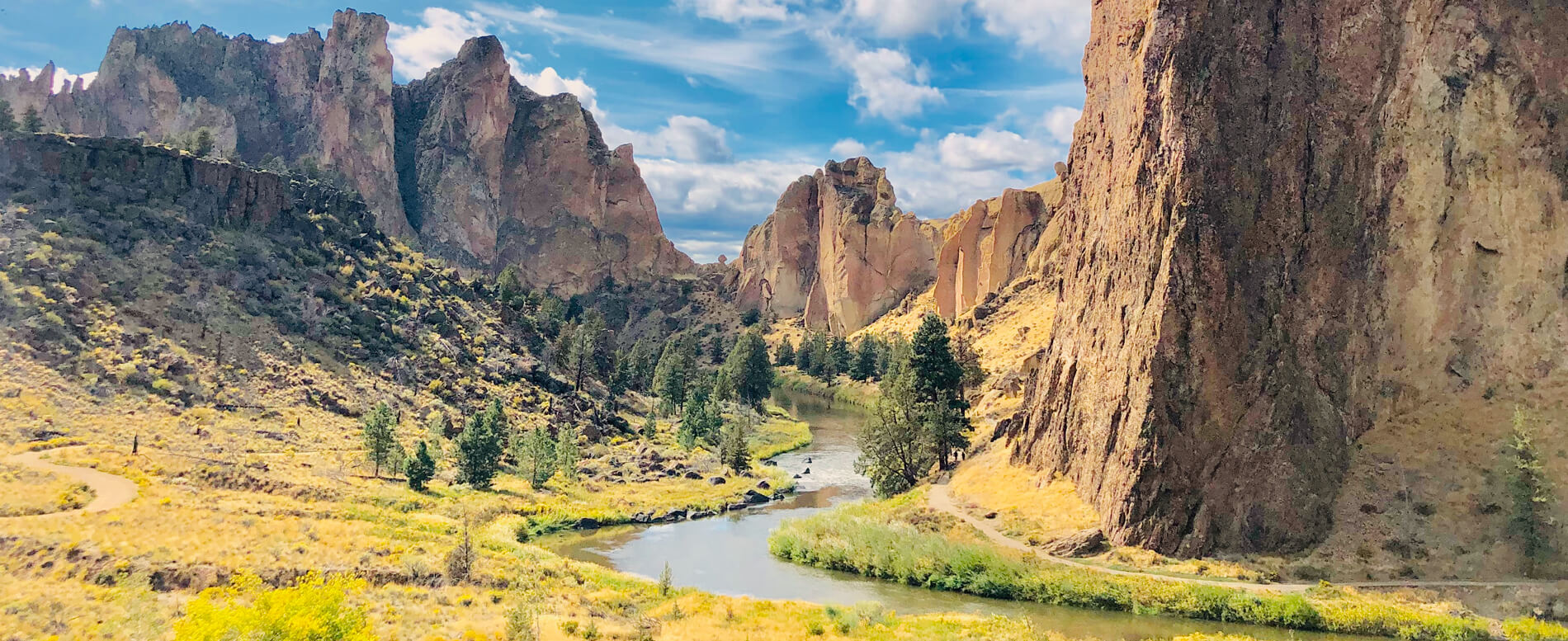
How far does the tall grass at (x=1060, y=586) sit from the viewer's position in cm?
2997

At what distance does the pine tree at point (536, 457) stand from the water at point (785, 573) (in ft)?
32.1

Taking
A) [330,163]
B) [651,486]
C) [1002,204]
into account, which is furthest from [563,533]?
[330,163]

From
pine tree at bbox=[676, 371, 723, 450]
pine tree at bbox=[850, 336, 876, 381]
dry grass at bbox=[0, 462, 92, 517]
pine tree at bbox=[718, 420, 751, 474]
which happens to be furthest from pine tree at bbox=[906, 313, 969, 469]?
pine tree at bbox=[850, 336, 876, 381]

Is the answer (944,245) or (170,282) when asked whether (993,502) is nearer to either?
(170,282)

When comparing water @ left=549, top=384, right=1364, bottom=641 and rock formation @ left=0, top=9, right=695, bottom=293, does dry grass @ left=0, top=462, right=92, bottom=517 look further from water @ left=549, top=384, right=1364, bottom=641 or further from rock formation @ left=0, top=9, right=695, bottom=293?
rock formation @ left=0, top=9, right=695, bottom=293

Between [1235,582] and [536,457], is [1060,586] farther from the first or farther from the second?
[536,457]

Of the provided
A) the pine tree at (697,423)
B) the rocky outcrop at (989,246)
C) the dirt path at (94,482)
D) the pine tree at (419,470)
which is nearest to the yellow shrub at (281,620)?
the dirt path at (94,482)

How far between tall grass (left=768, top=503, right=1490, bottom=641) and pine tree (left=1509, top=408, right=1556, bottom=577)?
18.2ft

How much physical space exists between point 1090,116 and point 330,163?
15766 centimetres

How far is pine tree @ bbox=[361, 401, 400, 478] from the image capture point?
5672 cm

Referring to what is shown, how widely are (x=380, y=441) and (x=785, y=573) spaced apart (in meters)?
31.4

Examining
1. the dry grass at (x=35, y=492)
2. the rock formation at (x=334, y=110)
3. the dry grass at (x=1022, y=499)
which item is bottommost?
the dry grass at (x=35, y=492)

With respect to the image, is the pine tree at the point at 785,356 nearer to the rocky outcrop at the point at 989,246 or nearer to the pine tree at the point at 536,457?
the rocky outcrop at the point at 989,246

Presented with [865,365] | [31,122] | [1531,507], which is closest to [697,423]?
[865,365]
